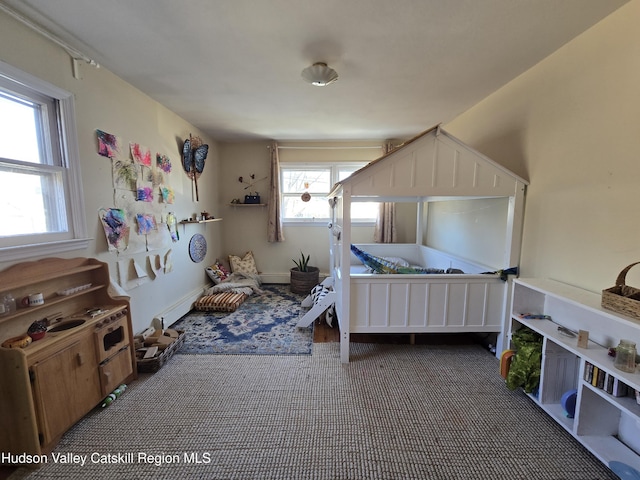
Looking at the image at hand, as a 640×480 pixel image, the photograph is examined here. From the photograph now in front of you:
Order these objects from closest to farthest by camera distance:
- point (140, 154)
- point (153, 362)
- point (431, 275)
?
point (153, 362) → point (431, 275) → point (140, 154)

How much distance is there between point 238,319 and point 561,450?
287 cm

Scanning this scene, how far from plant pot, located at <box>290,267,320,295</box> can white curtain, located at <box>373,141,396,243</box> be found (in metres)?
1.24

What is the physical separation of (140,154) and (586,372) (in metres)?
3.65

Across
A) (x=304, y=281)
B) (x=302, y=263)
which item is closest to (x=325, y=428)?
(x=304, y=281)

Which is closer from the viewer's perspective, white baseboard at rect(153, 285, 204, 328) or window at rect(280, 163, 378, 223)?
white baseboard at rect(153, 285, 204, 328)

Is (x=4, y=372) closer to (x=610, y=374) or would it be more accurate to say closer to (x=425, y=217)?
(x=610, y=374)

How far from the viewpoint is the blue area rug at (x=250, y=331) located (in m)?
2.47

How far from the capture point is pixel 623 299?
1227 mm

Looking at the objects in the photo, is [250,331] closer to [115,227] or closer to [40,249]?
[115,227]

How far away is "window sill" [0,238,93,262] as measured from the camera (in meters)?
1.45

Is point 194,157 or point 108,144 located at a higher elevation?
point 194,157

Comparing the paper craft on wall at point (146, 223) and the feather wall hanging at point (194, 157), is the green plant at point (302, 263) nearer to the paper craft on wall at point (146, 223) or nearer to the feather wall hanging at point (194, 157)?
the feather wall hanging at point (194, 157)

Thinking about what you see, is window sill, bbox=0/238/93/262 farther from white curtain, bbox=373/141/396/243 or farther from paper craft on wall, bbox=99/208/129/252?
white curtain, bbox=373/141/396/243

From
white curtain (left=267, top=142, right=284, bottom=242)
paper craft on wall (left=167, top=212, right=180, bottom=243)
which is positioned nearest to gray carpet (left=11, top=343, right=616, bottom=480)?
paper craft on wall (left=167, top=212, right=180, bottom=243)
